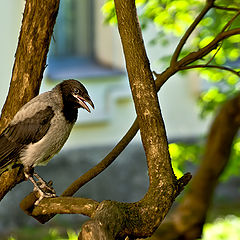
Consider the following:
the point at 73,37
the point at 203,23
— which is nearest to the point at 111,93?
the point at 73,37

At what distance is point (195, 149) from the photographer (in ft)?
16.3

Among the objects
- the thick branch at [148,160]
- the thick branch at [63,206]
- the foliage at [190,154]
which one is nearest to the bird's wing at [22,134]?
the thick branch at [63,206]

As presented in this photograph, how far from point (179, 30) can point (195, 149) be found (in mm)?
1061

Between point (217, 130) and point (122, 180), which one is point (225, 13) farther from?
point (122, 180)

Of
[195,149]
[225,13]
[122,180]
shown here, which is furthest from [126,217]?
[122,180]

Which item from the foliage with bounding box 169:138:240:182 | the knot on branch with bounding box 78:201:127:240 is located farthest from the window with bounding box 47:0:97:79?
the knot on branch with bounding box 78:201:127:240

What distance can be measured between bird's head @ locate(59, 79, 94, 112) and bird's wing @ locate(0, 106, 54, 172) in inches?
3.9

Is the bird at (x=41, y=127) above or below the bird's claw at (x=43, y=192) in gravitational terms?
above

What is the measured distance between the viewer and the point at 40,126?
2.91m

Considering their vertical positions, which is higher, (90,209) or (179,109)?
(179,109)

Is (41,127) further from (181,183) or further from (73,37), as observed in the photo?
(73,37)

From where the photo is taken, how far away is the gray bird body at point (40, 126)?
9.48ft

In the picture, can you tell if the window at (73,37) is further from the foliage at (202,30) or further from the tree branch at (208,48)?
the tree branch at (208,48)

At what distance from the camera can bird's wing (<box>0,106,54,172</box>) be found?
2900mm
